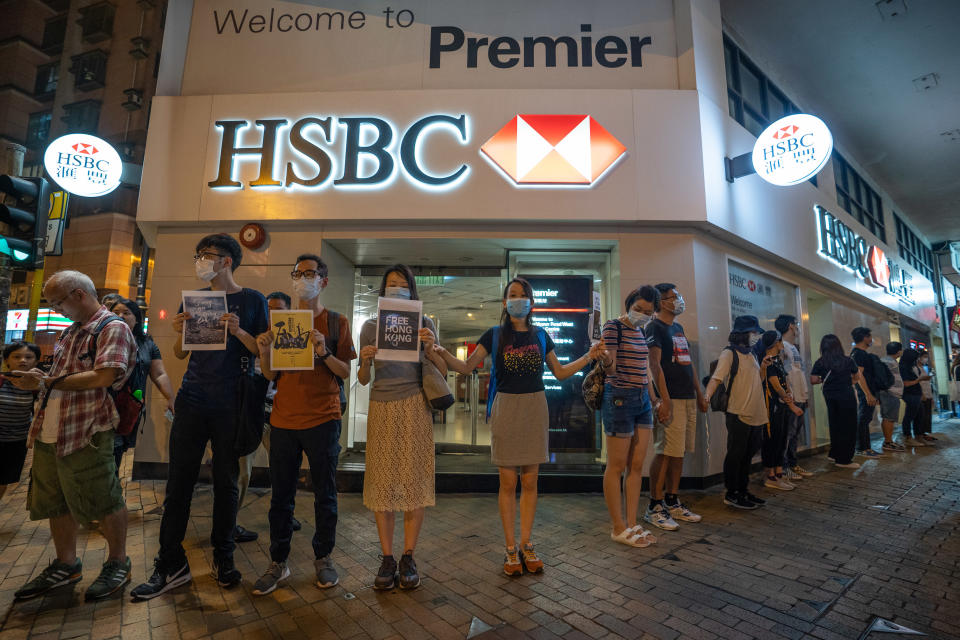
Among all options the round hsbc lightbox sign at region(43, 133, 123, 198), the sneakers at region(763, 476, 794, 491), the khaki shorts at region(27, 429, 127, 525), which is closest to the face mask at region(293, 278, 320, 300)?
the khaki shorts at region(27, 429, 127, 525)

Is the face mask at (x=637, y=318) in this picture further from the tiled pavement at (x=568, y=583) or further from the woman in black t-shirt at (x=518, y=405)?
the tiled pavement at (x=568, y=583)

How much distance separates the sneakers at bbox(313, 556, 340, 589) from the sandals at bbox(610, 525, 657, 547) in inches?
84.1

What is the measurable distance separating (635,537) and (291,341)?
292 centimetres

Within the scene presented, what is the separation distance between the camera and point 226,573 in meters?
2.69

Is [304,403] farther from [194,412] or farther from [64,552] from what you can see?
[64,552]

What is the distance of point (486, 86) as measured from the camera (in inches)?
237

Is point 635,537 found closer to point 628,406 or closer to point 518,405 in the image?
point 628,406

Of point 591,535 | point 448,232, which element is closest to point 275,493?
point 591,535

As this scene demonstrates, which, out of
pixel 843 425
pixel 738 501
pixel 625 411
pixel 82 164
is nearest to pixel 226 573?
pixel 625 411

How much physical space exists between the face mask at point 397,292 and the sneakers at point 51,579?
8.37ft

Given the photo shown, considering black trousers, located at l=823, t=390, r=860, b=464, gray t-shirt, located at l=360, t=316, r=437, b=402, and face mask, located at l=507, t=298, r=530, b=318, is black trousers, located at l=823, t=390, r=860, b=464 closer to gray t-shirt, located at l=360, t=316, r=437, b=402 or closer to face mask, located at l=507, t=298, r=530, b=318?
face mask, located at l=507, t=298, r=530, b=318

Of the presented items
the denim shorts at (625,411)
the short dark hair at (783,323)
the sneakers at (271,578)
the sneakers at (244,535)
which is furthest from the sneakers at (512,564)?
the short dark hair at (783,323)

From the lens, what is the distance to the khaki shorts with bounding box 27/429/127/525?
2.56m

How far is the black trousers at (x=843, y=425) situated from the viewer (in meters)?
6.38
